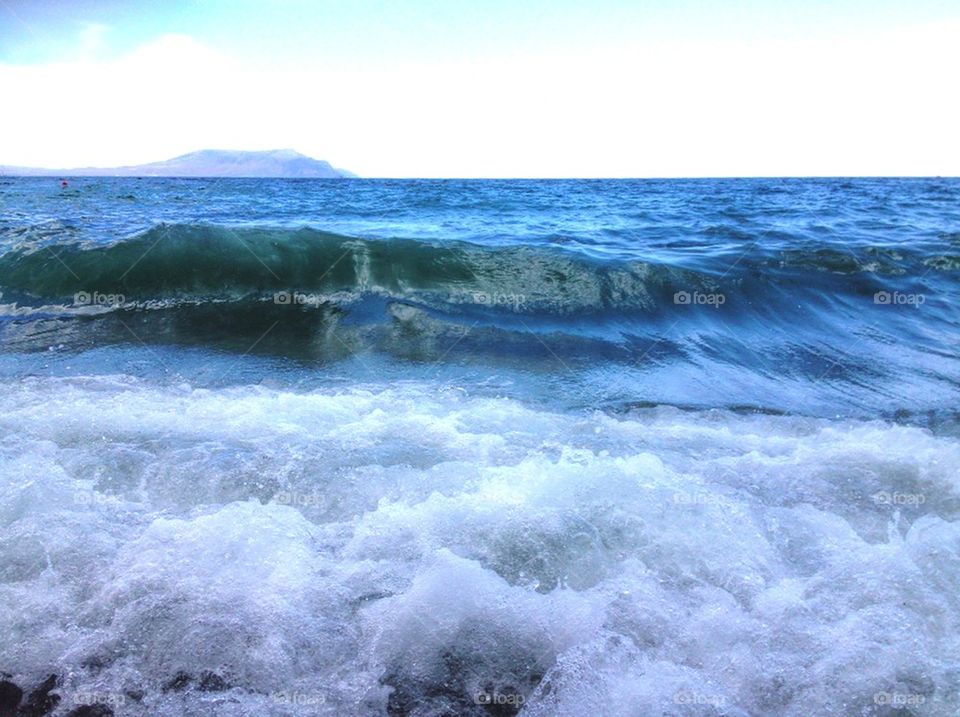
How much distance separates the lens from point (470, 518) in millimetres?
3020

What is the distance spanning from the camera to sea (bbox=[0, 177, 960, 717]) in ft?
7.03

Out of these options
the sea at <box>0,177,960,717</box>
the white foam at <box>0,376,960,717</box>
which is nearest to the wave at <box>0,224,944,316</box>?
the sea at <box>0,177,960,717</box>

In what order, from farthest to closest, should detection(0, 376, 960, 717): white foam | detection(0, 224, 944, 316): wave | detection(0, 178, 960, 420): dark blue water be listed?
detection(0, 224, 944, 316): wave → detection(0, 178, 960, 420): dark blue water → detection(0, 376, 960, 717): white foam

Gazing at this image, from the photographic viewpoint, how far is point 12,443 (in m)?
3.64

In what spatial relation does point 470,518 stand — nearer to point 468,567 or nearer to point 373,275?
point 468,567

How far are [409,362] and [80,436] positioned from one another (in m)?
2.98

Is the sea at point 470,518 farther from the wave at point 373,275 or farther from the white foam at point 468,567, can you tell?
the wave at point 373,275

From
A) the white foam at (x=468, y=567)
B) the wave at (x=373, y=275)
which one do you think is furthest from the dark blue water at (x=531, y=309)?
the white foam at (x=468, y=567)

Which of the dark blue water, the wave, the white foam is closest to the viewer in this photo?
the white foam

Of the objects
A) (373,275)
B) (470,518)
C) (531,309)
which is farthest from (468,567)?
(373,275)

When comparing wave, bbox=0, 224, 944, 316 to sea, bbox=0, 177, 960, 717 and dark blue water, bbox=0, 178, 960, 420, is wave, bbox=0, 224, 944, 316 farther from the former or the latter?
sea, bbox=0, 177, 960, 717

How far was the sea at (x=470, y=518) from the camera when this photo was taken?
2.14m

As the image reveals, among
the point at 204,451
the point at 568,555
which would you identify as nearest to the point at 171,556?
the point at 204,451

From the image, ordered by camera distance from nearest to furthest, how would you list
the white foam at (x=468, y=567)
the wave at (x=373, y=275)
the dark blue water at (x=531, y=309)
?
the white foam at (x=468, y=567) < the dark blue water at (x=531, y=309) < the wave at (x=373, y=275)
